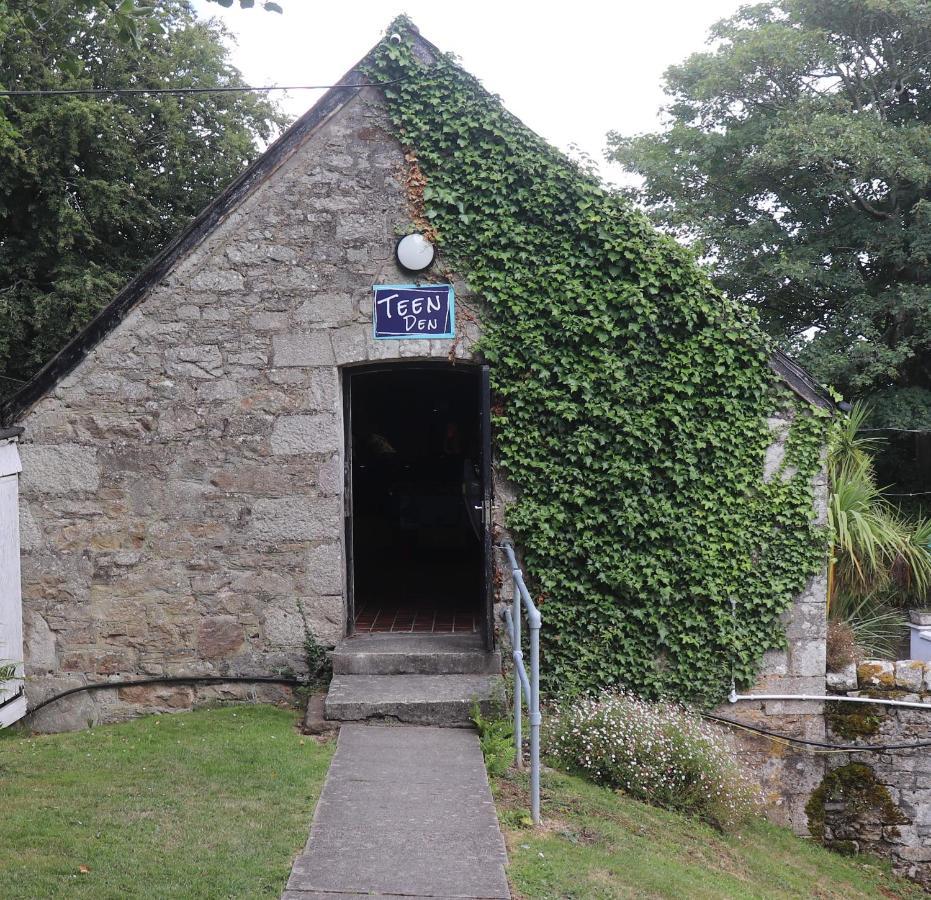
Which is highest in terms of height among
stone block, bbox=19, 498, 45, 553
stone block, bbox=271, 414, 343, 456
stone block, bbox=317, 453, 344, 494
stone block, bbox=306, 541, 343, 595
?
stone block, bbox=271, 414, 343, 456

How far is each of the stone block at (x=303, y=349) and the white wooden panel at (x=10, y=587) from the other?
2.00 metres

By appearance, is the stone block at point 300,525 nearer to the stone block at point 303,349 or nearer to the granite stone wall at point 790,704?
the stone block at point 303,349

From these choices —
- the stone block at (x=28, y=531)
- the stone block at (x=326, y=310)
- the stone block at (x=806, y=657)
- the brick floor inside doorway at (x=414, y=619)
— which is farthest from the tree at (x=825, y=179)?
the stone block at (x=28, y=531)

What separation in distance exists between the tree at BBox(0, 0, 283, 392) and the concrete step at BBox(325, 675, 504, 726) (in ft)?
29.4

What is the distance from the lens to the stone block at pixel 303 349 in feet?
20.1

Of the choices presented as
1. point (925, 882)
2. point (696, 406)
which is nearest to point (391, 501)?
point (696, 406)

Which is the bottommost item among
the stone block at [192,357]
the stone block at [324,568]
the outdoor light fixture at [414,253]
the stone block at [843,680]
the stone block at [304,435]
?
the stone block at [843,680]

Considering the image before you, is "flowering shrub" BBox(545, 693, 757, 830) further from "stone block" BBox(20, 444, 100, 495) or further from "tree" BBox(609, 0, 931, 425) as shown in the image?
"tree" BBox(609, 0, 931, 425)

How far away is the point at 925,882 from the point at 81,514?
6.79 metres

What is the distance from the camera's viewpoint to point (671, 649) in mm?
6164

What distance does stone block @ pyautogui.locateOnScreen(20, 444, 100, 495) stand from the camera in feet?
20.2

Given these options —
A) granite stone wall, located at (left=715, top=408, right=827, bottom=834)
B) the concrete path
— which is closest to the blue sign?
granite stone wall, located at (left=715, top=408, right=827, bottom=834)

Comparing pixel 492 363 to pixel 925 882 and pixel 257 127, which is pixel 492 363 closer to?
pixel 925 882

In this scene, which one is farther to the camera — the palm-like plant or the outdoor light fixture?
the palm-like plant
